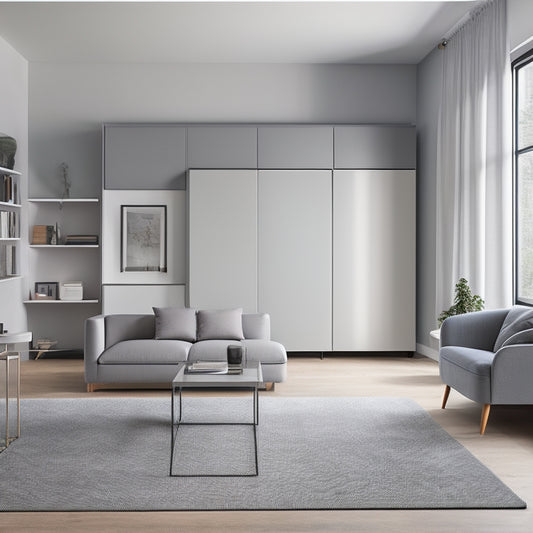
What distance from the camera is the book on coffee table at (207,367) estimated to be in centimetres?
405

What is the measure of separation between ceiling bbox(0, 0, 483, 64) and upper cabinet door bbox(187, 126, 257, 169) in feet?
2.76

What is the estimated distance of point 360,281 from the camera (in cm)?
713

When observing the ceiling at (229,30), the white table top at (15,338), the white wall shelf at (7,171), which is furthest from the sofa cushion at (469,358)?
the white wall shelf at (7,171)

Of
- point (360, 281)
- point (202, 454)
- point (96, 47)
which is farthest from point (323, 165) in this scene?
point (202, 454)

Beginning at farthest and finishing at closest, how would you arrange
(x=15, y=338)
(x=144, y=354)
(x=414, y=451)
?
(x=144, y=354), (x=15, y=338), (x=414, y=451)

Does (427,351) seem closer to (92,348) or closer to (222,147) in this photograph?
(222,147)

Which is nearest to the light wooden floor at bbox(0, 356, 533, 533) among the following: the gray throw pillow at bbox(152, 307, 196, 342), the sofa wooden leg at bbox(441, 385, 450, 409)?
the sofa wooden leg at bbox(441, 385, 450, 409)

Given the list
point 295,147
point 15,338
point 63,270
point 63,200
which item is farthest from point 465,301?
point 63,270

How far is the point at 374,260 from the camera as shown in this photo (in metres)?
7.13

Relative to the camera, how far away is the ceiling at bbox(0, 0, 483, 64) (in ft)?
19.0

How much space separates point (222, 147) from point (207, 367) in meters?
3.47

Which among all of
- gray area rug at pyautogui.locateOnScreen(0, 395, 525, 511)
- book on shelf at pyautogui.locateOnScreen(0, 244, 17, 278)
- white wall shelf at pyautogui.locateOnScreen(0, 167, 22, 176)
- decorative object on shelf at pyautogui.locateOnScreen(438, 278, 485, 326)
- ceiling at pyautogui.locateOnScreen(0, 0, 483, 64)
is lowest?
gray area rug at pyautogui.locateOnScreen(0, 395, 525, 511)

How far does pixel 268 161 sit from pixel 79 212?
2228mm

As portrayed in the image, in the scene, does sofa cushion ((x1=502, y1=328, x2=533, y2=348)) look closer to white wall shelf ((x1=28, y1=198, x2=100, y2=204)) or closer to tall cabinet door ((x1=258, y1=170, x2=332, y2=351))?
tall cabinet door ((x1=258, y1=170, x2=332, y2=351))
